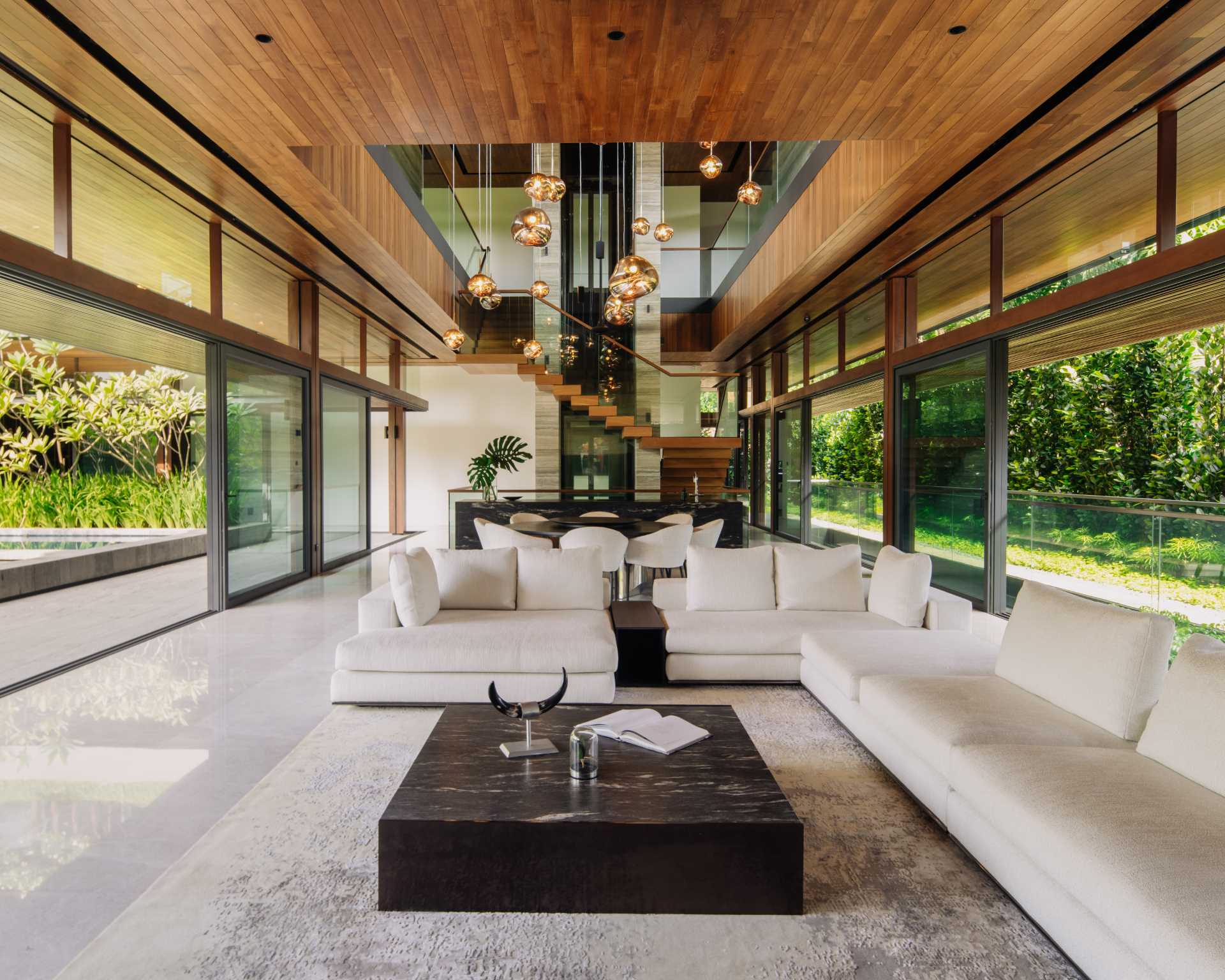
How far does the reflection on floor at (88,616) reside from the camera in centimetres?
480

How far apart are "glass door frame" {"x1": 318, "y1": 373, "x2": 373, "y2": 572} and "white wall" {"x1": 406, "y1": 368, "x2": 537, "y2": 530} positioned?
373 cm

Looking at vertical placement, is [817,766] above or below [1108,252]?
below

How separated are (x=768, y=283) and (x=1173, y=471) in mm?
4943

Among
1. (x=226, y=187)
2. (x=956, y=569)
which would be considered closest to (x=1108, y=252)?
(x=956, y=569)

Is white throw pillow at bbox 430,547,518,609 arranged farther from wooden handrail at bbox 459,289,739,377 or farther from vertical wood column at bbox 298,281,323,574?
wooden handrail at bbox 459,289,739,377

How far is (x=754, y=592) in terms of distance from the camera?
4398mm

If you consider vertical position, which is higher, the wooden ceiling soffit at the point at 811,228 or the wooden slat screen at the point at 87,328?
the wooden ceiling soffit at the point at 811,228

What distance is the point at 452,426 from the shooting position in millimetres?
13977

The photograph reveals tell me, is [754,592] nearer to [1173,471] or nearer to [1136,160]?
[1136,160]

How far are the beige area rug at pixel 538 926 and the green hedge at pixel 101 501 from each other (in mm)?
8996

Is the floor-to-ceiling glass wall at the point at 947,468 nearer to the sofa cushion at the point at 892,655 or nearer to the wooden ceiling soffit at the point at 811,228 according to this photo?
the wooden ceiling soffit at the point at 811,228

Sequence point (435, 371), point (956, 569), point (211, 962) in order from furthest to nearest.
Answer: point (435, 371) → point (956, 569) → point (211, 962)

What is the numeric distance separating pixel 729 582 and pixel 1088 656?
6.81ft

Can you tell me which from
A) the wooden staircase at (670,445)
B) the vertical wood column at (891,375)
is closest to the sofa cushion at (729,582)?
the vertical wood column at (891,375)
